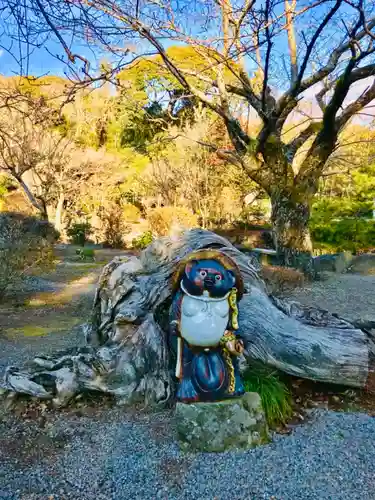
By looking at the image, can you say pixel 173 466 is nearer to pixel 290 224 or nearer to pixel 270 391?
pixel 270 391

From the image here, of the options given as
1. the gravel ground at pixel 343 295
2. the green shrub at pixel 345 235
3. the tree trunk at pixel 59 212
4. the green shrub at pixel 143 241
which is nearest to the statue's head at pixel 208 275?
the gravel ground at pixel 343 295

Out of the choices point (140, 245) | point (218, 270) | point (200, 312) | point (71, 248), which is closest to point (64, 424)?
point (200, 312)

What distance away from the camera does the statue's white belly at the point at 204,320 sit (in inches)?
93.2

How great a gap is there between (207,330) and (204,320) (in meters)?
0.05

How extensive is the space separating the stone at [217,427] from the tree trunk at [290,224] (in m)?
5.26

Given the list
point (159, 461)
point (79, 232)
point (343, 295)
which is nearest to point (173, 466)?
point (159, 461)

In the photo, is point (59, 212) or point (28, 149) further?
point (59, 212)

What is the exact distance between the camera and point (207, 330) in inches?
93.0

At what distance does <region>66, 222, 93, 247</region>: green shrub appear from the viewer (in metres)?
12.8

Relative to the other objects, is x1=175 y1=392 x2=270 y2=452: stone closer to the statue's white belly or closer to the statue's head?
the statue's white belly

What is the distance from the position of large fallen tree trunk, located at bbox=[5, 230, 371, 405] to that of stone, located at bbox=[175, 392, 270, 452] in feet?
1.60

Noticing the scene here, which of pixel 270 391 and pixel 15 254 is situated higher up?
pixel 15 254

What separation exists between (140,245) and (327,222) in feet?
16.4

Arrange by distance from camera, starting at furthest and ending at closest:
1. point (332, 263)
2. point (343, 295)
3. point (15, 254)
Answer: point (332, 263) < point (343, 295) < point (15, 254)
